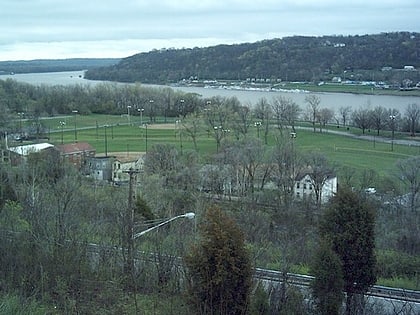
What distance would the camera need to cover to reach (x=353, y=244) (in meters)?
8.02

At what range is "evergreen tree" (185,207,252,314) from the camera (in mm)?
6734

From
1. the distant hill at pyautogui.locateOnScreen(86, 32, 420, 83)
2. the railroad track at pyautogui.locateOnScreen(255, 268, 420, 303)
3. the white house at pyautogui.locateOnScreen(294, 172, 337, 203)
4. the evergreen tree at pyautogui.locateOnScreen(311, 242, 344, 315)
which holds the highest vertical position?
the distant hill at pyautogui.locateOnScreen(86, 32, 420, 83)

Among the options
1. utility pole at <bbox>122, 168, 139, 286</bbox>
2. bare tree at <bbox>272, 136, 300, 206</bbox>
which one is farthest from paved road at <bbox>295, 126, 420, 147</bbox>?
utility pole at <bbox>122, 168, 139, 286</bbox>

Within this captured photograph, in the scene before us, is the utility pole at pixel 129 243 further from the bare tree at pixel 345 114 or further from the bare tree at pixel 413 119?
the bare tree at pixel 345 114

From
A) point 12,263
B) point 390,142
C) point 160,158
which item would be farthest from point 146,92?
point 12,263

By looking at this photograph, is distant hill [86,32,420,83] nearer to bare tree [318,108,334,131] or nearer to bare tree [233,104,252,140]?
bare tree [318,108,334,131]

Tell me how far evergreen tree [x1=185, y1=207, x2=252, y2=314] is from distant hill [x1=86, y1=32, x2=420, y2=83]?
39239mm

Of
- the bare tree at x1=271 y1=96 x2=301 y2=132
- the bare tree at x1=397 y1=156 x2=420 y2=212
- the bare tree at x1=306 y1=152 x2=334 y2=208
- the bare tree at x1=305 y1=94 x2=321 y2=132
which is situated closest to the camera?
the bare tree at x1=397 y1=156 x2=420 y2=212

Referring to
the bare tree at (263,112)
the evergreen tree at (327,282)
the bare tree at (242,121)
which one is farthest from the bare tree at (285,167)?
the bare tree at (263,112)

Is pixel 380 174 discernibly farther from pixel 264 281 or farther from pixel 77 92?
pixel 77 92

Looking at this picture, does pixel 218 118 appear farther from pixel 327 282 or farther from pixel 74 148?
pixel 327 282

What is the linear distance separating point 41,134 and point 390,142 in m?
17.8

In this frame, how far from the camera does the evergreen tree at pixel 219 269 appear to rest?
6734mm

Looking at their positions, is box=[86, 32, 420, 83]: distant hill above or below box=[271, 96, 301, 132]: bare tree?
above
